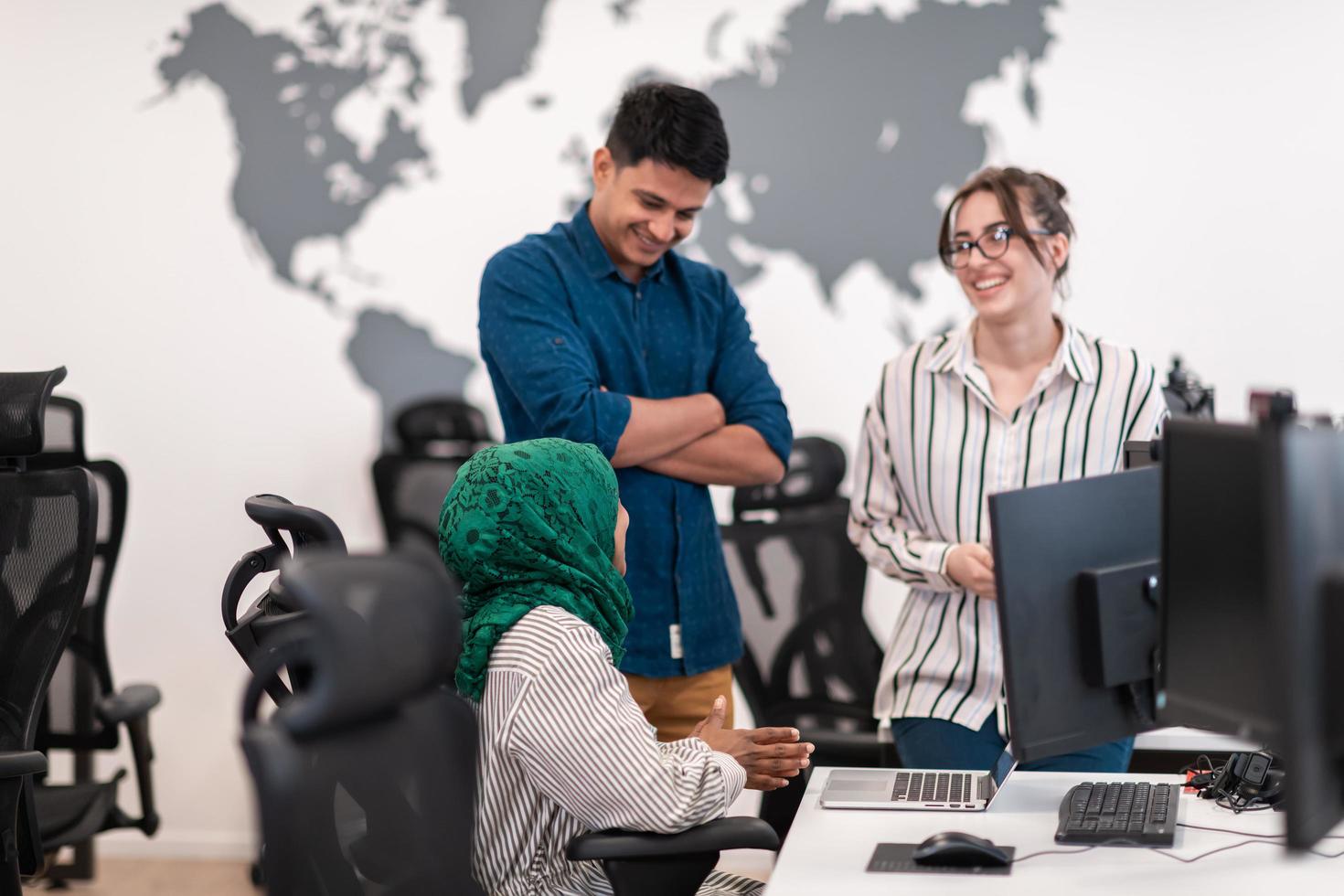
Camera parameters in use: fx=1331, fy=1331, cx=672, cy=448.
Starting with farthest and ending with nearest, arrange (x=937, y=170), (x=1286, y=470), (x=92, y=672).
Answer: (x=937, y=170), (x=92, y=672), (x=1286, y=470)

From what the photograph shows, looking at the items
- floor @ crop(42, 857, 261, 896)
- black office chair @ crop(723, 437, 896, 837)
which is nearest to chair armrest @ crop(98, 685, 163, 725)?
floor @ crop(42, 857, 261, 896)

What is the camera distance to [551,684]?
5.06 ft

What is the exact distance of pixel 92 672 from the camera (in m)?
3.00

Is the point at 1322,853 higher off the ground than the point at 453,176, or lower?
lower

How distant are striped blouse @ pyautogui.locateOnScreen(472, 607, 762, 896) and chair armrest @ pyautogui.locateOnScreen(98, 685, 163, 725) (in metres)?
1.46

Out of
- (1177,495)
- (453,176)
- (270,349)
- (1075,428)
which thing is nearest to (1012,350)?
→ (1075,428)

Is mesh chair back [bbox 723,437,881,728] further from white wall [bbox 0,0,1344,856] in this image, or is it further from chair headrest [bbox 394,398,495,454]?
chair headrest [bbox 394,398,495,454]

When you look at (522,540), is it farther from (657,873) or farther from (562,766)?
(657,873)

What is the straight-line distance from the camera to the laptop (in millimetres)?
1837

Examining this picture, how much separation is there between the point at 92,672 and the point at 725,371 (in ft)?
5.50

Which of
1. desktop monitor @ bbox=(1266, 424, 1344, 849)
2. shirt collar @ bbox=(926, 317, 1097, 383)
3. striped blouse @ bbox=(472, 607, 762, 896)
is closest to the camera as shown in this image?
desktop monitor @ bbox=(1266, 424, 1344, 849)

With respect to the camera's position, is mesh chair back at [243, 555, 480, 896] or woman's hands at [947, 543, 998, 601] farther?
woman's hands at [947, 543, 998, 601]

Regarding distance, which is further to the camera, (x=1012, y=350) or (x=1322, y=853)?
(x=1012, y=350)

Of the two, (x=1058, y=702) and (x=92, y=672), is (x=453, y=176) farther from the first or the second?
(x=1058, y=702)
